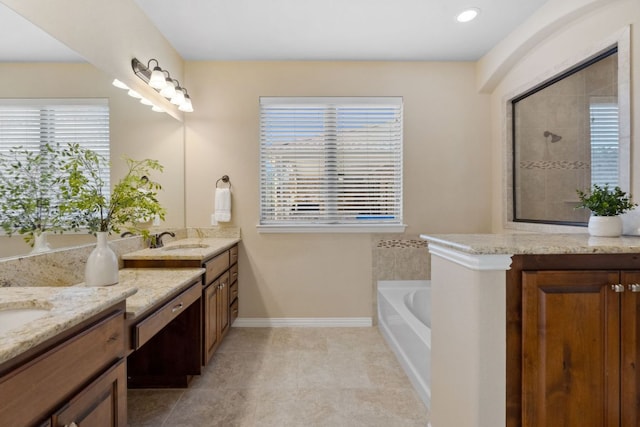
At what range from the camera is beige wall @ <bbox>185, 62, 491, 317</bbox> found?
303cm

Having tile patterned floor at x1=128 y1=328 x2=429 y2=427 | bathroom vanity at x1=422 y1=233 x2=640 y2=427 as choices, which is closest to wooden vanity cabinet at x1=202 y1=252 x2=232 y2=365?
tile patterned floor at x1=128 y1=328 x2=429 y2=427

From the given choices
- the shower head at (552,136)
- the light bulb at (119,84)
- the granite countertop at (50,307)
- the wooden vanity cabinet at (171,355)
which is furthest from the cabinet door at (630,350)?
the light bulb at (119,84)

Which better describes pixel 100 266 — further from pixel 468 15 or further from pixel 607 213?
pixel 468 15

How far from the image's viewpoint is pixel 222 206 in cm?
294

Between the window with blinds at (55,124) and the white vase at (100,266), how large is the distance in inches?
18.3

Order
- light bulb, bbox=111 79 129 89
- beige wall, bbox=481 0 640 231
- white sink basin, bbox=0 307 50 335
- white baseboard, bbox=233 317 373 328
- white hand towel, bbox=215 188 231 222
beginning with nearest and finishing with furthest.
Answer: white sink basin, bbox=0 307 50 335, beige wall, bbox=481 0 640 231, light bulb, bbox=111 79 129 89, white hand towel, bbox=215 188 231 222, white baseboard, bbox=233 317 373 328

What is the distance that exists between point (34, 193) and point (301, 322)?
232cm

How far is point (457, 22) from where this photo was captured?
95.5 inches

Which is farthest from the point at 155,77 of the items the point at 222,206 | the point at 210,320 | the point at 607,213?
the point at 607,213

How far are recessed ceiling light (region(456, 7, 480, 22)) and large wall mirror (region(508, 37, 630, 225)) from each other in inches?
30.5

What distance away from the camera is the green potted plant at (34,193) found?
4.31ft

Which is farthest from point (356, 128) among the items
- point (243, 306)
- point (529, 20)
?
point (243, 306)

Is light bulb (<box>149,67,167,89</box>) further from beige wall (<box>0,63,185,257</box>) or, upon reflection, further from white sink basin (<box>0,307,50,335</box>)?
white sink basin (<box>0,307,50,335</box>)

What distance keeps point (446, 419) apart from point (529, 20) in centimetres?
282
